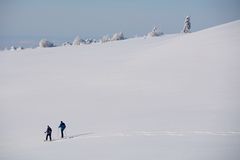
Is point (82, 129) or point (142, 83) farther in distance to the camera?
point (142, 83)

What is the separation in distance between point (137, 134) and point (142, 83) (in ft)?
59.2

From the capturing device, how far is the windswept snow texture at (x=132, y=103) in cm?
1841

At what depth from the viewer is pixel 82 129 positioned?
25031 millimetres

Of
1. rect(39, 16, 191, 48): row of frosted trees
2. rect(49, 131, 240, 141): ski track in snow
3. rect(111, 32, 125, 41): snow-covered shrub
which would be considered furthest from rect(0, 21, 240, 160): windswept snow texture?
rect(111, 32, 125, 41): snow-covered shrub

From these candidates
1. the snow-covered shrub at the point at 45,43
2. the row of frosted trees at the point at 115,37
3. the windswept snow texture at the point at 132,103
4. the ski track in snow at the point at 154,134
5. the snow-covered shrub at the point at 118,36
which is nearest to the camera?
the windswept snow texture at the point at 132,103

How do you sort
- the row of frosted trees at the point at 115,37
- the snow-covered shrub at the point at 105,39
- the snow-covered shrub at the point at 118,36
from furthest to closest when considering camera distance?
the snow-covered shrub at the point at 118,36
the snow-covered shrub at the point at 105,39
the row of frosted trees at the point at 115,37

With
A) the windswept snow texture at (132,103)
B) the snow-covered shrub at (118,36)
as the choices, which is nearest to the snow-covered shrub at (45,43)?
the snow-covered shrub at (118,36)

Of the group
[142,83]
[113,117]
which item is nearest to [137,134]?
[113,117]

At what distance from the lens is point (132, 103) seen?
3159cm

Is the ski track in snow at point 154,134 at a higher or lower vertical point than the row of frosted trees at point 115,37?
lower

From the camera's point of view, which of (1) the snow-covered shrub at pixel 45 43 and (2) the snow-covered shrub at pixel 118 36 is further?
(2) the snow-covered shrub at pixel 118 36

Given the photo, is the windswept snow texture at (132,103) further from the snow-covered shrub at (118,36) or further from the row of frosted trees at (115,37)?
the snow-covered shrub at (118,36)

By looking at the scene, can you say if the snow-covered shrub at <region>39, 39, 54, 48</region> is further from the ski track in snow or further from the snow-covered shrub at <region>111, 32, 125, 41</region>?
the ski track in snow

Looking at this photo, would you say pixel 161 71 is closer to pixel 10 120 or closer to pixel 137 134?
pixel 10 120
